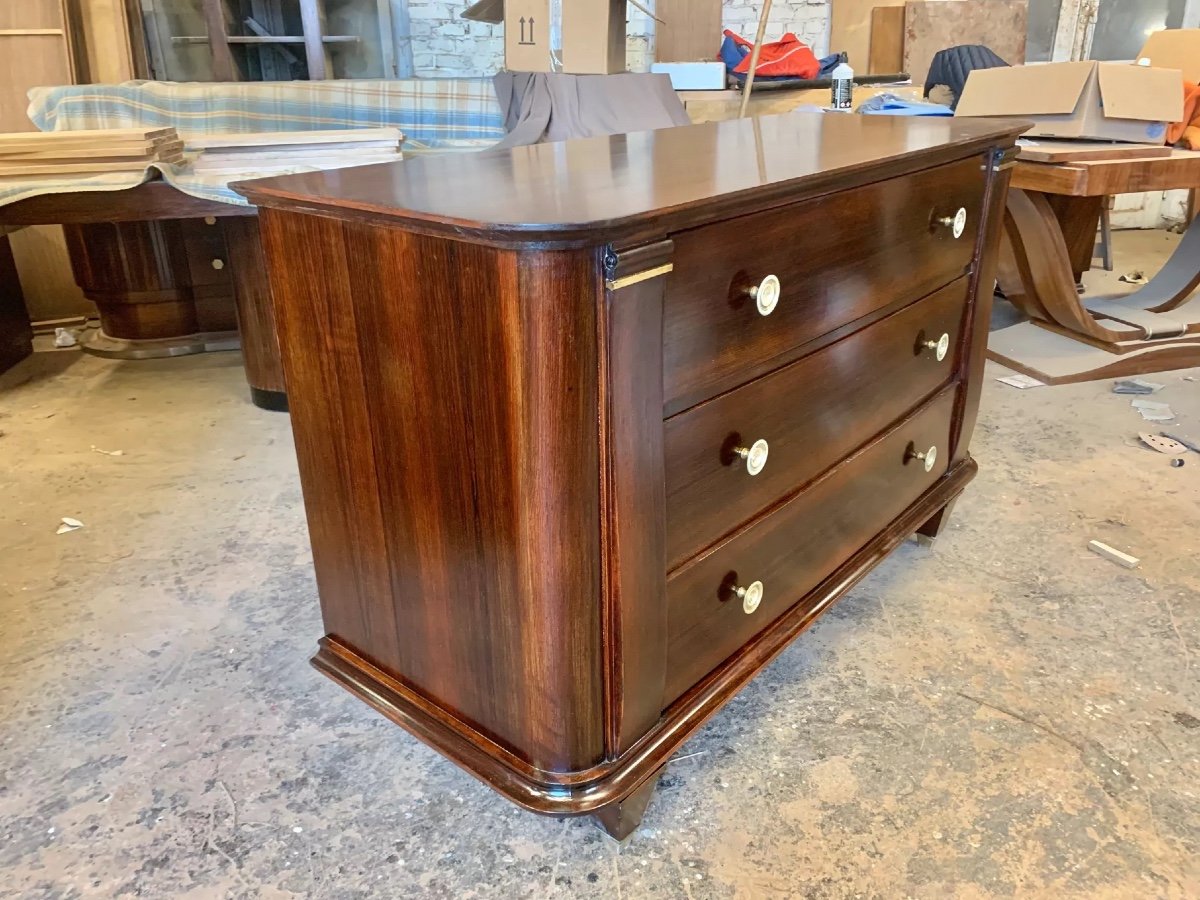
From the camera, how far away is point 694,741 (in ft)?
4.30

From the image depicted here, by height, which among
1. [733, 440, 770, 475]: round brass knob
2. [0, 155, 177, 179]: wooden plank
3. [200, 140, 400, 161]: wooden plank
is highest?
[200, 140, 400, 161]: wooden plank

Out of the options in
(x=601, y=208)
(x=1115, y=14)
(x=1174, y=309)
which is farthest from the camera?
(x=1115, y=14)

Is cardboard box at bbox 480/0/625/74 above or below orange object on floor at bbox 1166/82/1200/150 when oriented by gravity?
above

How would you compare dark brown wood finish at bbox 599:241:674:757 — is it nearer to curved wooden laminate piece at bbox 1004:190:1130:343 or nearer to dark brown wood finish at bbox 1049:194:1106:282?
curved wooden laminate piece at bbox 1004:190:1130:343

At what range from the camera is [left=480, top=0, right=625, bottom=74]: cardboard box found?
3033 millimetres

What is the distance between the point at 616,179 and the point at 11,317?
2731mm

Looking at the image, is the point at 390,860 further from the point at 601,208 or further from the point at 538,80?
the point at 538,80

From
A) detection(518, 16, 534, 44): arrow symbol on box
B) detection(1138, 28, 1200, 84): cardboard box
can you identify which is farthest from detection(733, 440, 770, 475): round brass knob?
detection(1138, 28, 1200, 84): cardboard box

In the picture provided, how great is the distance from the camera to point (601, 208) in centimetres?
86

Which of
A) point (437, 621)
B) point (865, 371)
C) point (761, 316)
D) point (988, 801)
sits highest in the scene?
point (761, 316)

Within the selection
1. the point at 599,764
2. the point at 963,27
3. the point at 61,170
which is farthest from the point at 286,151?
the point at 963,27

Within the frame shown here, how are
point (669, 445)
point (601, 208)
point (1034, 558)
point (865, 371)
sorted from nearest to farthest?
1. point (601, 208)
2. point (669, 445)
3. point (865, 371)
4. point (1034, 558)

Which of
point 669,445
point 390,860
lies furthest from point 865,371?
point 390,860

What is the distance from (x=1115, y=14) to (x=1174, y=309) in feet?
8.12
